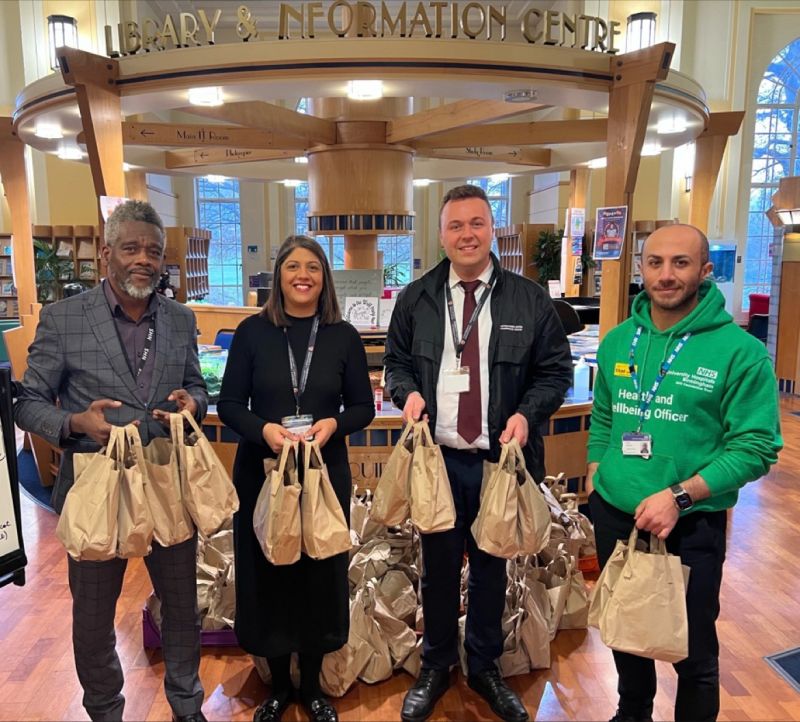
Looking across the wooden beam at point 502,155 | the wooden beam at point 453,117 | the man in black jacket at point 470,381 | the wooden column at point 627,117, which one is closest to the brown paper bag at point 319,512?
the man in black jacket at point 470,381

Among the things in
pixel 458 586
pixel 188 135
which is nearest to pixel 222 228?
pixel 188 135

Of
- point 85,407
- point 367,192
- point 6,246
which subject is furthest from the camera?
point 6,246

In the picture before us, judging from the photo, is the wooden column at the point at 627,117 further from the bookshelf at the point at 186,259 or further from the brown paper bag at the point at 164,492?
the bookshelf at the point at 186,259

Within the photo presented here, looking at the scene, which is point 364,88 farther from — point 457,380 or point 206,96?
point 457,380

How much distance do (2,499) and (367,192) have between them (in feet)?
14.7

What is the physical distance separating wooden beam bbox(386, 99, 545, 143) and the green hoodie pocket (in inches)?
126

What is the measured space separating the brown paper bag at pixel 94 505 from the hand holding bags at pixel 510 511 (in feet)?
3.55

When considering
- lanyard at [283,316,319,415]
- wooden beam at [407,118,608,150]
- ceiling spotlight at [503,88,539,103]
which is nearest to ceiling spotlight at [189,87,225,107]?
ceiling spotlight at [503,88,539,103]

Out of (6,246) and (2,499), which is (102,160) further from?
(6,246)

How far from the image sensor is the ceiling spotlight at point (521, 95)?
4.08 m

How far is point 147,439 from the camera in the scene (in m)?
1.93

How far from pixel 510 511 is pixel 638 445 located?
446 millimetres

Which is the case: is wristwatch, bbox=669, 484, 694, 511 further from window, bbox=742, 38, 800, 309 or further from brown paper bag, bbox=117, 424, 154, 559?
window, bbox=742, 38, 800, 309

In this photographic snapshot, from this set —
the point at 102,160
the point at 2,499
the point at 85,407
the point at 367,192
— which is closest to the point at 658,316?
the point at 85,407
